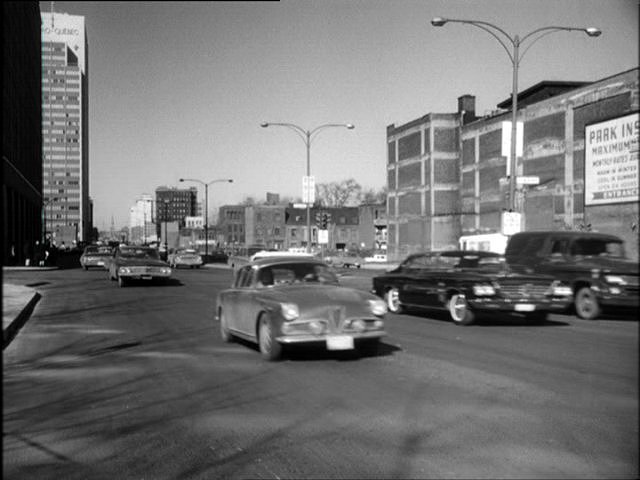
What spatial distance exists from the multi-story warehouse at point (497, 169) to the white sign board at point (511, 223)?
0.07ft

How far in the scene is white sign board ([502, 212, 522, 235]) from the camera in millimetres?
1826

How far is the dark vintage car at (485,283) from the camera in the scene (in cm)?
194

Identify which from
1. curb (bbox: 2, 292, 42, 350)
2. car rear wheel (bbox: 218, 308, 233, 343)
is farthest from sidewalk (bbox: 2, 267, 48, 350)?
car rear wheel (bbox: 218, 308, 233, 343)

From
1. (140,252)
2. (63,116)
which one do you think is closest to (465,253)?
(63,116)

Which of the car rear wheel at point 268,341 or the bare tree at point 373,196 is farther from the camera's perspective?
the car rear wheel at point 268,341

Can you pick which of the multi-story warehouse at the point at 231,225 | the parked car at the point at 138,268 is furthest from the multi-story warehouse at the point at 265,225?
the parked car at the point at 138,268

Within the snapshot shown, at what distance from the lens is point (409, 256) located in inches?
91.4

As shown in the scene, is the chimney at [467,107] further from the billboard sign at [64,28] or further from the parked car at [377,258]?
the billboard sign at [64,28]

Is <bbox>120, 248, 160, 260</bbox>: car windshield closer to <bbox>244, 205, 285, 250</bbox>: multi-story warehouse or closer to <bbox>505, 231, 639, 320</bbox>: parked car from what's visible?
<bbox>244, 205, 285, 250</bbox>: multi-story warehouse

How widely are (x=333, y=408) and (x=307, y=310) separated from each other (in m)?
1.92

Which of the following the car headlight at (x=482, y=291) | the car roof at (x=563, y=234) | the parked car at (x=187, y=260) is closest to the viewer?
the car roof at (x=563, y=234)

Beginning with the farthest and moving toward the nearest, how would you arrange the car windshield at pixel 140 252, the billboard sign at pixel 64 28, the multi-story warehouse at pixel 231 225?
1. the car windshield at pixel 140 252
2. the multi-story warehouse at pixel 231 225
3. the billboard sign at pixel 64 28

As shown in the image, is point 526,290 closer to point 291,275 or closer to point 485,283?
point 485,283

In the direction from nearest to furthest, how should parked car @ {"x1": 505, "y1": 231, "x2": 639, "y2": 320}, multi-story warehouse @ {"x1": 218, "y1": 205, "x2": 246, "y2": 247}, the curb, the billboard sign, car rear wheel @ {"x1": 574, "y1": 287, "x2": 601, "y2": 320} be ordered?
parked car @ {"x1": 505, "y1": 231, "x2": 639, "y2": 320} < the billboard sign < car rear wheel @ {"x1": 574, "y1": 287, "x2": 601, "y2": 320} < multi-story warehouse @ {"x1": 218, "y1": 205, "x2": 246, "y2": 247} < the curb
